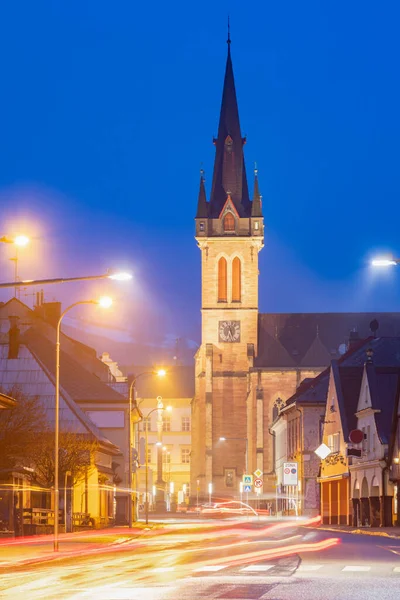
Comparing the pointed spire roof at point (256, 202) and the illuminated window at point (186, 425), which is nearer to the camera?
the pointed spire roof at point (256, 202)

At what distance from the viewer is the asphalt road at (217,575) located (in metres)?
17.3

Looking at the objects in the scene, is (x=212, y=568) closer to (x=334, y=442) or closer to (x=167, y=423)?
(x=334, y=442)

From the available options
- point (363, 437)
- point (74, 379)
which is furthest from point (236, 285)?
point (363, 437)

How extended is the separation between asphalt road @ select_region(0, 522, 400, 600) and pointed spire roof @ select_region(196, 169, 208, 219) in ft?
320

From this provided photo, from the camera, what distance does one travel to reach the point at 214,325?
127625 millimetres

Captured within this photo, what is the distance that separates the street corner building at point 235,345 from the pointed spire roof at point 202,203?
108 mm

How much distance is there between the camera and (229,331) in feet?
419

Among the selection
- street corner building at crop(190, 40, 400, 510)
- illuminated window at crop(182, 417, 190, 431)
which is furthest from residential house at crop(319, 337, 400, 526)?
illuminated window at crop(182, 417, 190, 431)

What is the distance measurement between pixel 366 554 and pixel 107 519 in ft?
122

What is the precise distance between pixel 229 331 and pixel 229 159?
1883 centimetres

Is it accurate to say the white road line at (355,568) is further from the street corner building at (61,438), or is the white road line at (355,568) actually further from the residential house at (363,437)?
the residential house at (363,437)

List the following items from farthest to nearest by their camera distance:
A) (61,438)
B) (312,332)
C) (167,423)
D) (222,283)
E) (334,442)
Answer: (167,423), (312,332), (222,283), (334,442), (61,438)

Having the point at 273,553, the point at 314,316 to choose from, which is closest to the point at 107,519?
the point at 273,553

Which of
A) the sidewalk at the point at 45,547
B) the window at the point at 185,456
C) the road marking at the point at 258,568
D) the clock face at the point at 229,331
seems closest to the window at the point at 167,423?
the window at the point at 185,456
